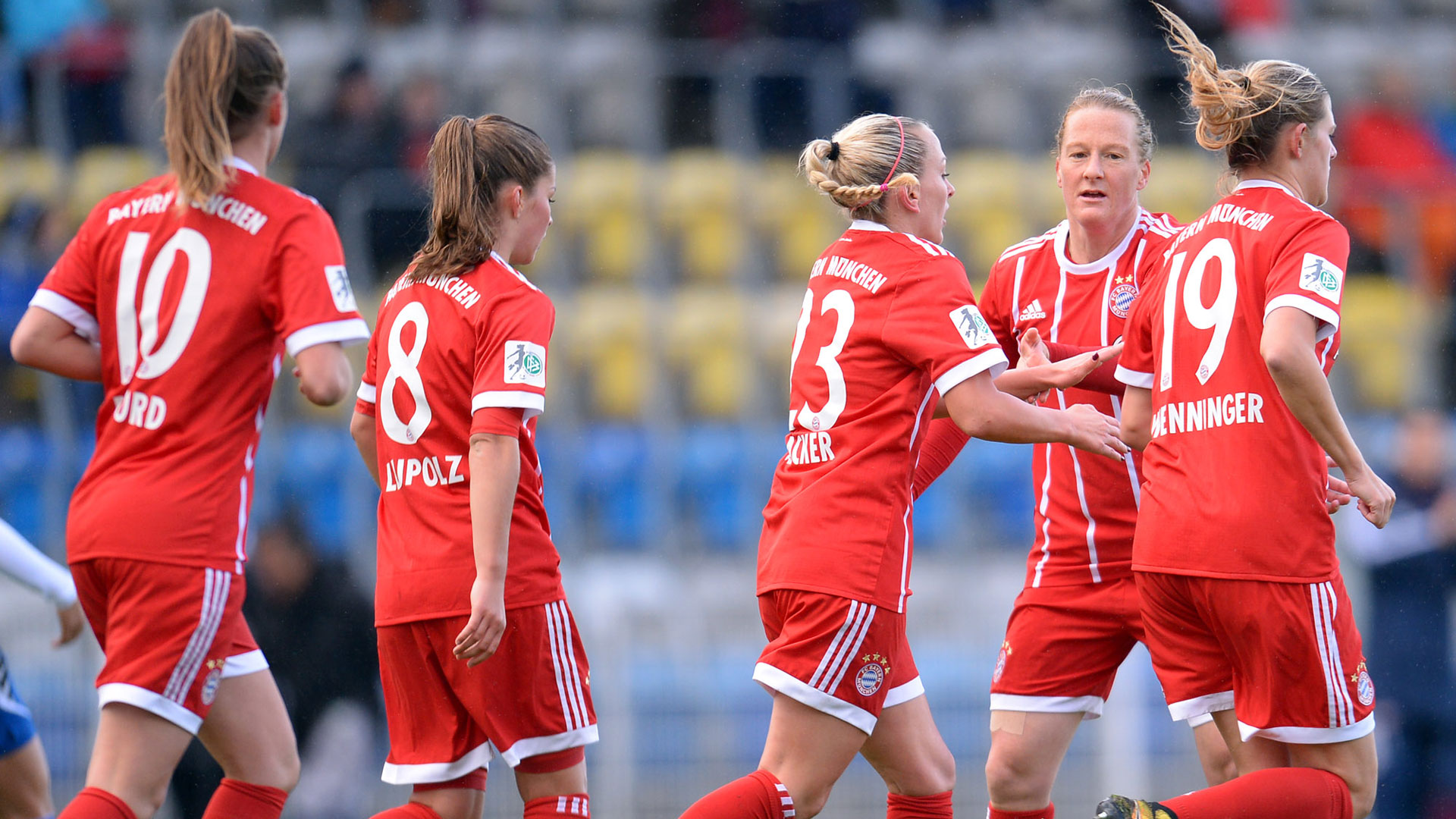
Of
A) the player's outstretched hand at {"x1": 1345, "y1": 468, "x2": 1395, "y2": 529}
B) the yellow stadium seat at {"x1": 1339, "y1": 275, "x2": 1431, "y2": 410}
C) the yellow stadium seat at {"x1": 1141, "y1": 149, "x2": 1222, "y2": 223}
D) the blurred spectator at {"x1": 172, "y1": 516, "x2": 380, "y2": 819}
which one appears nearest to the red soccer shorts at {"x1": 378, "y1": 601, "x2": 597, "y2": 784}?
the player's outstretched hand at {"x1": 1345, "y1": 468, "x2": 1395, "y2": 529}

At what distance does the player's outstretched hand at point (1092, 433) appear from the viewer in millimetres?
3682

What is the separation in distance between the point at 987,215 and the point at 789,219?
1401 mm

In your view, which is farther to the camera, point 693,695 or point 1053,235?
point 693,695

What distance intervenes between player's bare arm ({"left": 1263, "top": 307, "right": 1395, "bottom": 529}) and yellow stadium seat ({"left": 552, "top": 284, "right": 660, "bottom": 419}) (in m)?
6.38

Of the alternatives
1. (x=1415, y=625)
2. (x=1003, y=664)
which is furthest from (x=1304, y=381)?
(x=1415, y=625)

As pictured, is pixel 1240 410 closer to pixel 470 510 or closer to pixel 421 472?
pixel 470 510

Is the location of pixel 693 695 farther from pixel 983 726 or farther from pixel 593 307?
pixel 593 307

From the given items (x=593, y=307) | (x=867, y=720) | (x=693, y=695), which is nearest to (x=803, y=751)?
(x=867, y=720)

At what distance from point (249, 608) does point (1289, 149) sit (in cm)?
565

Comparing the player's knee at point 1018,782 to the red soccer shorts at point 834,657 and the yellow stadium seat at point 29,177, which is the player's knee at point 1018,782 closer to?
the red soccer shorts at point 834,657

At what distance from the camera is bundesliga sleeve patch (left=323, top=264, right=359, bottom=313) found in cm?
386

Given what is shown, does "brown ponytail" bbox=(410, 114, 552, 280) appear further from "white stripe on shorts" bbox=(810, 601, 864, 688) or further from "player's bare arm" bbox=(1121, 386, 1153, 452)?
"player's bare arm" bbox=(1121, 386, 1153, 452)

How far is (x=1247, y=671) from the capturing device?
3635 mm

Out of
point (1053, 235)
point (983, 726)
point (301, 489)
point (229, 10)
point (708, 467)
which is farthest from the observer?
Answer: point (229, 10)
